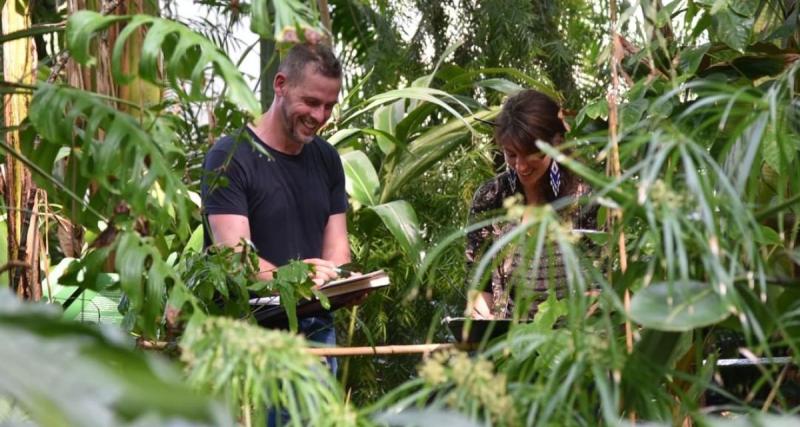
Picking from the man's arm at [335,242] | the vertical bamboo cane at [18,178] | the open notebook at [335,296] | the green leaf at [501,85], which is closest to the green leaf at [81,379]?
the vertical bamboo cane at [18,178]

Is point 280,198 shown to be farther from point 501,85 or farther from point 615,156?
point 615,156

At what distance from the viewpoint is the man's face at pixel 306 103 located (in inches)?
94.7

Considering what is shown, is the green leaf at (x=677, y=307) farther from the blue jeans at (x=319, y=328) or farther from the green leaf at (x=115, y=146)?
the blue jeans at (x=319, y=328)

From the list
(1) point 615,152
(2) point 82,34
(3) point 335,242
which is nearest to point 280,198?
(3) point 335,242

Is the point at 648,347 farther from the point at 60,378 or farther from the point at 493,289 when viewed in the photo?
the point at 493,289

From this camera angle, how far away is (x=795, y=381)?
7.30ft

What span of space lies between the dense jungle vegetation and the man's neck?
0.96 feet

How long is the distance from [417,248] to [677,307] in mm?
1937

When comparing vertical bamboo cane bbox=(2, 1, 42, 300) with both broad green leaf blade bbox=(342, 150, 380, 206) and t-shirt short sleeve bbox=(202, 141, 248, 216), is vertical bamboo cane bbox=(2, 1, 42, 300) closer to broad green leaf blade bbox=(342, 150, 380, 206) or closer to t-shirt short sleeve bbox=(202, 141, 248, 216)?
t-shirt short sleeve bbox=(202, 141, 248, 216)

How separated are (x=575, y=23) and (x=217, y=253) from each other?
2472 mm

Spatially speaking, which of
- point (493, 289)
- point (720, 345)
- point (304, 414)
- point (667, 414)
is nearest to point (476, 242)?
point (493, 289)

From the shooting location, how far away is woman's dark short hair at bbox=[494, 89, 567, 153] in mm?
2369

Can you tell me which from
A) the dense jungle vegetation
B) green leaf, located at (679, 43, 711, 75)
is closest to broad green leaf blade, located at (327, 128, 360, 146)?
the dense jungle vegetation

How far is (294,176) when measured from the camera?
2463 millimetres
